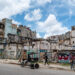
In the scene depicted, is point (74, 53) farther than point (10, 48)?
No

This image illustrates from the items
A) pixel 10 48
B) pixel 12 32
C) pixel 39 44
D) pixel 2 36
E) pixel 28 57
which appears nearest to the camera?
pixel 28 57

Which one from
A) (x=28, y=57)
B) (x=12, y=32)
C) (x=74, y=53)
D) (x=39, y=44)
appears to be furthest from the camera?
(x=12, y=32)

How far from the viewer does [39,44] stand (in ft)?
106

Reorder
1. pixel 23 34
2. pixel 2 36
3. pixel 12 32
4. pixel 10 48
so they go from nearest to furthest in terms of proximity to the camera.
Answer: pixel 10 48
pixel 2 36
pixel 12 32
pixel 23 34

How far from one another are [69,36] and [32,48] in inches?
960

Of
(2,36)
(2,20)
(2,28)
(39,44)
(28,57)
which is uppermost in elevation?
(2,20)

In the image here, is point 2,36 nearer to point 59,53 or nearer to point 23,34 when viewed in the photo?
point 23,34

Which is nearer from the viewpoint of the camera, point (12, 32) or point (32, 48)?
point (32, 48)

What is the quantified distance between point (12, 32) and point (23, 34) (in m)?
6.57

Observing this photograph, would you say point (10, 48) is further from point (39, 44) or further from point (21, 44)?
point (39, 44)

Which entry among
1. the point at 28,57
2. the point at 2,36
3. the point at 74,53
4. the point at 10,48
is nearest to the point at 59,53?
the point at 74,53

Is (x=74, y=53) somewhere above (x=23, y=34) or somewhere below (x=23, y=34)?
below

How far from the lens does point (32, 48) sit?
3344cm

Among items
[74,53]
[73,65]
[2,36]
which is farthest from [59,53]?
[2,36]
